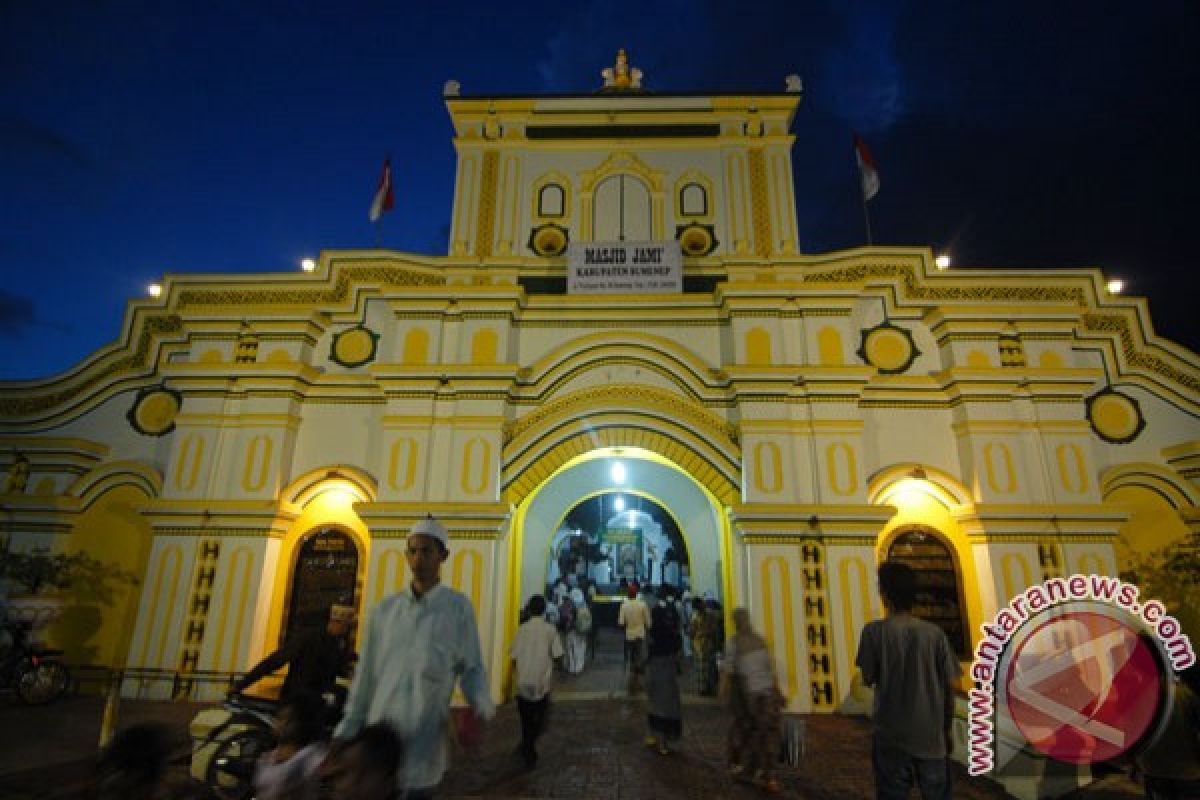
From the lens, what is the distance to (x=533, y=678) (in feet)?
19.6

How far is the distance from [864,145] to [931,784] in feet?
36.4

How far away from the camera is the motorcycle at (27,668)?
314 inches

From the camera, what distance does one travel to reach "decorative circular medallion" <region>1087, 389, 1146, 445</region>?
943 centimetres

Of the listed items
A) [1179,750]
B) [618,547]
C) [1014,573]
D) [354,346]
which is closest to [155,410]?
[354,346]

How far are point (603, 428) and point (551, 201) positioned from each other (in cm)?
482

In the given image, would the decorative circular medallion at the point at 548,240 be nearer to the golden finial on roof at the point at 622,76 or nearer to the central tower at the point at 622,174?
the central tower at the point at 622,174

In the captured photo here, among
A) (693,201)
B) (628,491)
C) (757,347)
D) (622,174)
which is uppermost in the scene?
(622,174)

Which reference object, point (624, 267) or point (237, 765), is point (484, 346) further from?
point (237, 765)

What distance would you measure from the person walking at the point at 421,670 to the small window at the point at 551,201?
9385mm

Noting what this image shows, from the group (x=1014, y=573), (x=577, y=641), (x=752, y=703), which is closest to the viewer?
(x=752, y=703)

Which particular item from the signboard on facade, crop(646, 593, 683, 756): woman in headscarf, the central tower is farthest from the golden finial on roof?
crop(646, 593, 683, 756): woman in headscarf

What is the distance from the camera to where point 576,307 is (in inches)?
399

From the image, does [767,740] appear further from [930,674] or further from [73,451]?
[73,451]

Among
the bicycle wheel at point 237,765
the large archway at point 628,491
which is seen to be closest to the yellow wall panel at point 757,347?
the large archway at point 628,491
